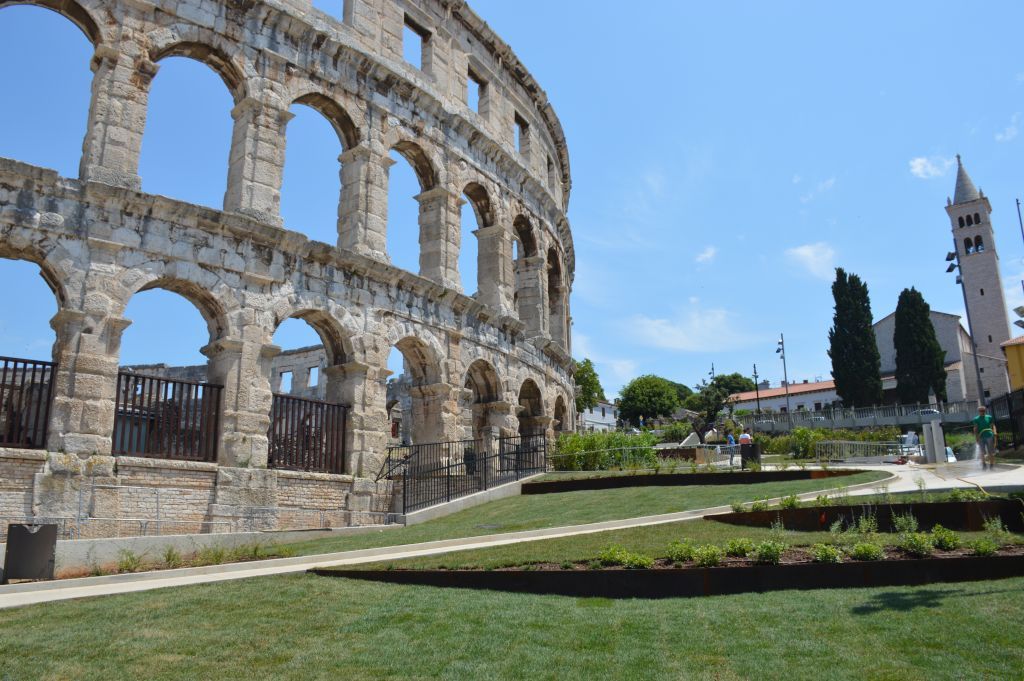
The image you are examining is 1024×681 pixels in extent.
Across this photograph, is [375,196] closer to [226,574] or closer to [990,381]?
[226,574]

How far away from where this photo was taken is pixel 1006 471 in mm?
17547

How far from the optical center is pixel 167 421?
1602 cm

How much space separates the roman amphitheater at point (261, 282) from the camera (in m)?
14.9

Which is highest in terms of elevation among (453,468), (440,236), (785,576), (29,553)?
(440,236)

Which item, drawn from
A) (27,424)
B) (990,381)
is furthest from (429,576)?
(990,381)

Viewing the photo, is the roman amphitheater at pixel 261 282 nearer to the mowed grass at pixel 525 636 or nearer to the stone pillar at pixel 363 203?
the stone pillar at pixel 363 203

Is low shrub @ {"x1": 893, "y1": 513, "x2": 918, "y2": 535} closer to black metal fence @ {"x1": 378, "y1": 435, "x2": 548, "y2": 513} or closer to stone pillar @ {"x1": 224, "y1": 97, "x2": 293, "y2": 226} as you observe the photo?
black metal fence @ {"x1": 378, "y1": 435, "x2": 548, "y2": 513}

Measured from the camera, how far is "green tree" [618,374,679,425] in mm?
82562

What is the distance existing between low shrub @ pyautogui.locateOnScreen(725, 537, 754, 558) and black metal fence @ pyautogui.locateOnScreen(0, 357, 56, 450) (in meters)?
12.7

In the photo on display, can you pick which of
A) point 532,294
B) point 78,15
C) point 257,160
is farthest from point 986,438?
point 78,15

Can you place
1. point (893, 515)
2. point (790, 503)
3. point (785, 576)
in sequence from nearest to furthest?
point (785, 576) < point (893, 515) < point (790, 503)

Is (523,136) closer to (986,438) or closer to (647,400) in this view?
(986,438)

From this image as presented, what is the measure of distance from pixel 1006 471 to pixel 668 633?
15.0 meters

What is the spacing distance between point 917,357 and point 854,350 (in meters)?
5.16
